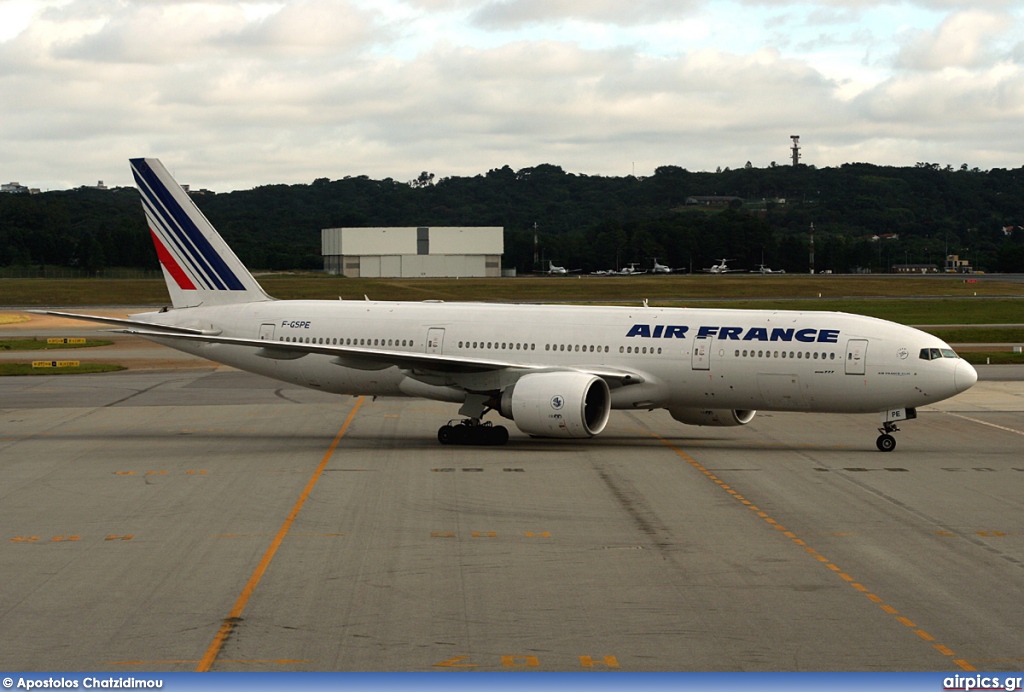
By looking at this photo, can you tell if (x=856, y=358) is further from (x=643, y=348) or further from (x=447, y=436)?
(x=447, y=436)

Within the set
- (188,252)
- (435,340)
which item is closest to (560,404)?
(435,340)

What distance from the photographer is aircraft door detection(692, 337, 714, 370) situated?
111ft

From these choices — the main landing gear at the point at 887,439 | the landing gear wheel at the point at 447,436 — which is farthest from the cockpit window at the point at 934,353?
the landing gear wheel at the point at 447,436

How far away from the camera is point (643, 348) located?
34.8 meters

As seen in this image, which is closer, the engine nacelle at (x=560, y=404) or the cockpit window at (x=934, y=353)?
the engine nacelle at (x=560, y=404)

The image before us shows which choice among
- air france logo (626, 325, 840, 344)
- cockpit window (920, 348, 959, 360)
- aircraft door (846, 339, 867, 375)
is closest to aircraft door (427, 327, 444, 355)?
air france logo (626, 325, 840, 344)

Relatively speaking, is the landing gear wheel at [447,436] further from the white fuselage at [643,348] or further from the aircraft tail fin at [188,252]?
the aircraft tail fin at [188,252]

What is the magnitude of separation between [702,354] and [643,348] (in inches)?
71.7

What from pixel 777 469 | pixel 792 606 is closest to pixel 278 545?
A: pixel 792 606

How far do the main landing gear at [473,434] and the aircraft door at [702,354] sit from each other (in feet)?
19.4

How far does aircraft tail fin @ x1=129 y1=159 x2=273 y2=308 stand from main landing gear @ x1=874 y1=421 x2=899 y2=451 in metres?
20.9

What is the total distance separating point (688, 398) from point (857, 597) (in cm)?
1693

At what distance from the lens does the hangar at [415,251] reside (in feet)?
610

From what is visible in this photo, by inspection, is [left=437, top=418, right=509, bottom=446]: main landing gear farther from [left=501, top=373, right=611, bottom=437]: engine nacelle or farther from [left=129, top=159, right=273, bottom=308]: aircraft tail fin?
[left=129, top=159, right=273, bottom=308]: aircraft tail fin
